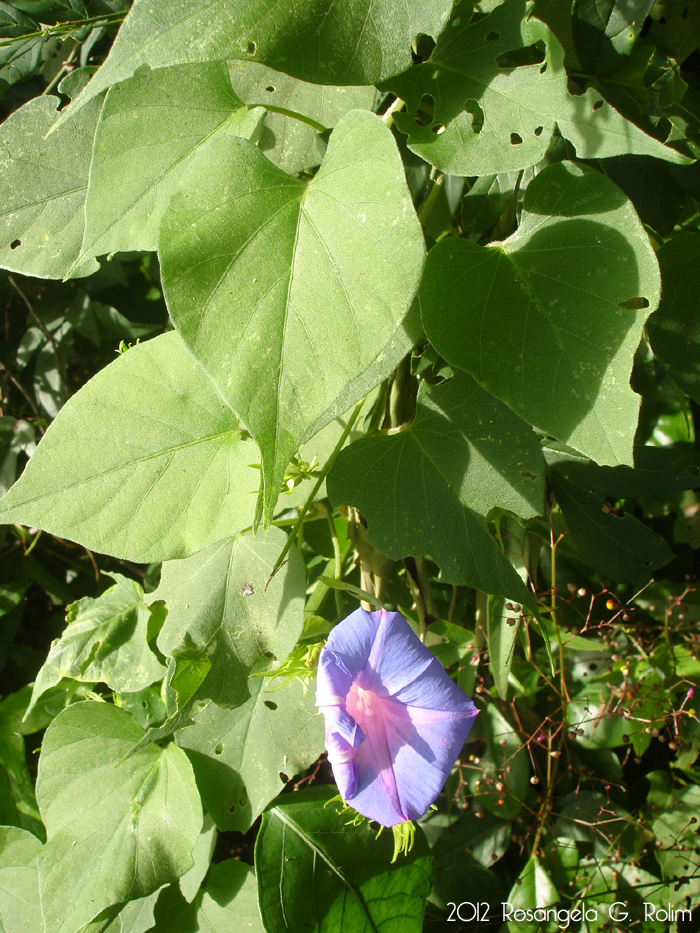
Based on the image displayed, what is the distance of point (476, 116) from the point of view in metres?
0.55

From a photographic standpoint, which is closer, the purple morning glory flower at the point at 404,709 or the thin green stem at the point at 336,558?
the purple morning glory flower at the point at 404,709

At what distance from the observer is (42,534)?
46.8 inches

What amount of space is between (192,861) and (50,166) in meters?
0.78

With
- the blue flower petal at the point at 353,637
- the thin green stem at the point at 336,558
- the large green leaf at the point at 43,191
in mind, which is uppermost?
the large green leaf at the point at 43,191

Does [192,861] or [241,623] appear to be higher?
[241,623]

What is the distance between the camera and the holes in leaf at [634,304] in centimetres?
52

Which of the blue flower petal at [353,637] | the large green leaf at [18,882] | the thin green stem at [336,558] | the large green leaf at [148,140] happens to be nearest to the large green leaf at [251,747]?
the thin green stem at [336,558]

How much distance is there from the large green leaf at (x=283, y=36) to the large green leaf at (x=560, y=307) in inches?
6.0

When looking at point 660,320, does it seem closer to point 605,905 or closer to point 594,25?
point 594,25

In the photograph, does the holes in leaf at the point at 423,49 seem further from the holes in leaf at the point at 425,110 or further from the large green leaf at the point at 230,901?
the large green leaf at the point at 230,901

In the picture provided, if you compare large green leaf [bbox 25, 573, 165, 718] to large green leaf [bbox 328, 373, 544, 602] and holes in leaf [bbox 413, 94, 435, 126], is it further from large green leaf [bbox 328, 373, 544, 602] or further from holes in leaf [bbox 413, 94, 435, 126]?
holes in leaf [bbox 413, 94, 435, 126]

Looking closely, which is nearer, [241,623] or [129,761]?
[241,623]

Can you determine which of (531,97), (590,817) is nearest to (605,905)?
(590,817)

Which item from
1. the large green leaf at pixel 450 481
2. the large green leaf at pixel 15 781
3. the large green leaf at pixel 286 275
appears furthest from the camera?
the large green leaf at pixel 15 781
